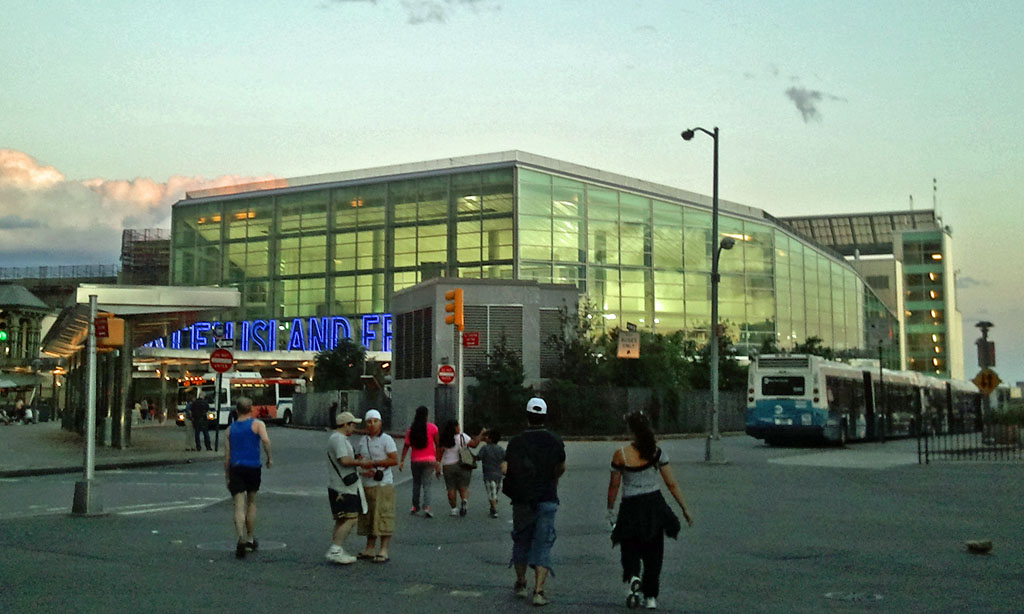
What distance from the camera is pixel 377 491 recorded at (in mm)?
12234

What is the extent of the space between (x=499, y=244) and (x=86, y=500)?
59339 millimetres

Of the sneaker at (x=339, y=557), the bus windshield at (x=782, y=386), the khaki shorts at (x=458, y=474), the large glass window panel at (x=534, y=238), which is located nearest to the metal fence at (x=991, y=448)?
the bus windshield at (x=782, y=386)

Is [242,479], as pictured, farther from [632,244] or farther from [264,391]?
[632,244]

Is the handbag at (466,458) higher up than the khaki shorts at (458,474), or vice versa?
the handbag at (466,458)

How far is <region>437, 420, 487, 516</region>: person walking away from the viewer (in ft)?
58.5

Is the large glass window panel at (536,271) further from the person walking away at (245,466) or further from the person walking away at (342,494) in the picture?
the person walking away at (342,494)

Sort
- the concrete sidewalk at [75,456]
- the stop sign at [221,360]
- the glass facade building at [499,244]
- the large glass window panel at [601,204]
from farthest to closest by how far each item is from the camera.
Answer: the large glass window panel at [601,204] → the glass facade building at [499,244] → the stop sign at [221,360] → the concrete sidewalk at [75,456]

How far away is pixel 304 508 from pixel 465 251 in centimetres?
5927

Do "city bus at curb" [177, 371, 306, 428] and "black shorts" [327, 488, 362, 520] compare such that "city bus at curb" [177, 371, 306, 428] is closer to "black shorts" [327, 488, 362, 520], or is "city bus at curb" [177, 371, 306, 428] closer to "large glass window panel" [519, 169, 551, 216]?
"large glass window panel" [519, 169, 551, 216]

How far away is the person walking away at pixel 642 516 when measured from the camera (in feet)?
30.3

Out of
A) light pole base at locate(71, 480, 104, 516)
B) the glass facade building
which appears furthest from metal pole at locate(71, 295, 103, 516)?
the glass facade building

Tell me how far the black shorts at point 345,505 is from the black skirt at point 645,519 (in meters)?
3.54

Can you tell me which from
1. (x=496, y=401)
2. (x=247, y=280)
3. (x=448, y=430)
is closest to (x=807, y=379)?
(x=496, y=401)

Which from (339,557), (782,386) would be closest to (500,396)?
(782,386)
